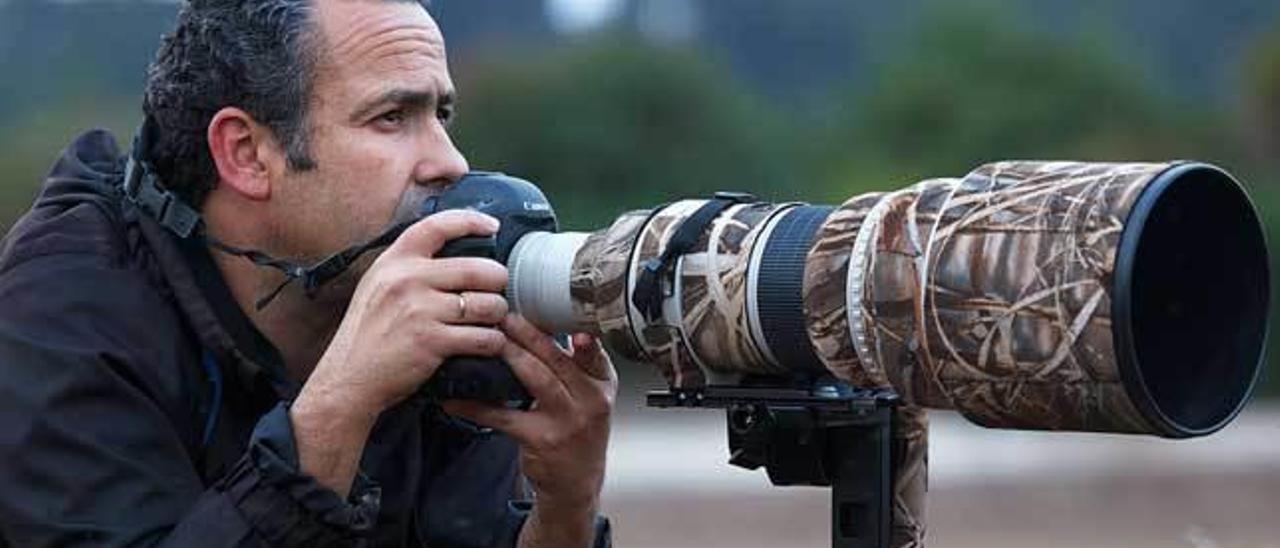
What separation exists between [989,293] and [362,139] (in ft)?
3.50

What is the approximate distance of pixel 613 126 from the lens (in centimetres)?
3162

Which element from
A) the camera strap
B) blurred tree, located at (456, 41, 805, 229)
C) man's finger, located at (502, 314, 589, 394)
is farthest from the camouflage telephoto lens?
blurred tree, located at (456, 41, 805, 229)

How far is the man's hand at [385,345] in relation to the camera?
3.32 meters

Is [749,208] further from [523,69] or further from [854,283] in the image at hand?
[523,69]

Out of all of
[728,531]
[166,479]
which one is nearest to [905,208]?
[166,479]

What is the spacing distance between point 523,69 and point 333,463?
1133 inches

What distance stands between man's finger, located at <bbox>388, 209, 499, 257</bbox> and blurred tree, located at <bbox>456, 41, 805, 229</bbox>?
2480cm

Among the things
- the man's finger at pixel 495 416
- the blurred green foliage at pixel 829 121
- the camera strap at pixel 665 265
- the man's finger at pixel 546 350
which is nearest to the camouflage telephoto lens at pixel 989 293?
the camera strap at pixel 665 265

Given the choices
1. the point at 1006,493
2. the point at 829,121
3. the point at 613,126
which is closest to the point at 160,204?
the point at 1006,493

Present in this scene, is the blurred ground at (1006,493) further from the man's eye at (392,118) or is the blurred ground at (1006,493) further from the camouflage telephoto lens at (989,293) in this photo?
the camouflage telephoto lens at (989,293)

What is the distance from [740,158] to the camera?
3269 centimetres

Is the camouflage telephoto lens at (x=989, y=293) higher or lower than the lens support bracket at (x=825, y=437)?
higher

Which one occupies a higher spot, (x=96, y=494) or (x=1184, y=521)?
(x=96, y=494)

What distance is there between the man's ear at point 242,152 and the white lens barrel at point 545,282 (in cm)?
39
